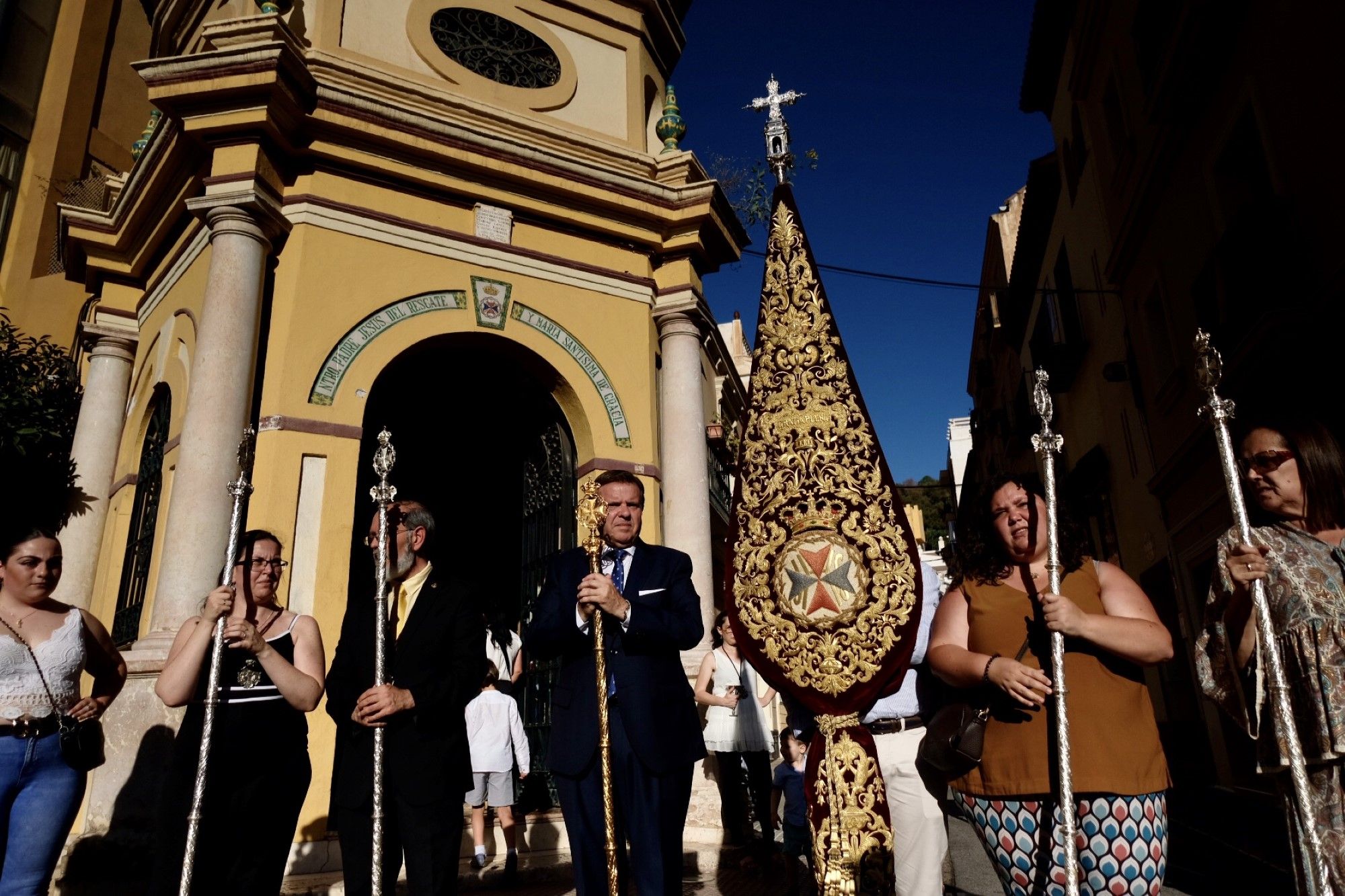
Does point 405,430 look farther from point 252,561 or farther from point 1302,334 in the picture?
→ point 1302,334

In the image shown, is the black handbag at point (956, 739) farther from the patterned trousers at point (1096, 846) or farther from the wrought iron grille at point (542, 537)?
the wrought iron grille at point (542, 537)

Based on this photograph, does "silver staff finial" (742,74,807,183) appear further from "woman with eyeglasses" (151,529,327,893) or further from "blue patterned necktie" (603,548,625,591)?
"woman with eyeglasses" (151,529,327,893)

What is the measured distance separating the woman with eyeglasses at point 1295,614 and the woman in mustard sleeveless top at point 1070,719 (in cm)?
36

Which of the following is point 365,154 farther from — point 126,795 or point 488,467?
point 126,795

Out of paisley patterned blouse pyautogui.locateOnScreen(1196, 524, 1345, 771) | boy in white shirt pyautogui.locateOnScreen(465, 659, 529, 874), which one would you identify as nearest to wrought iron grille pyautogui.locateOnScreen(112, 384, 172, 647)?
boy in white shirt pyautogui.locateOnScreen(465, 659, 529, 874)

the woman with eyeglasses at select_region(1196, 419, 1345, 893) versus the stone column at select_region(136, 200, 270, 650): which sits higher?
the stone column at select_region(136, 200, 270, 650)

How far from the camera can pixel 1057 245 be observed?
16344 mm

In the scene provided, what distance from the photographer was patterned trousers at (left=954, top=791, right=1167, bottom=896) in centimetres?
222

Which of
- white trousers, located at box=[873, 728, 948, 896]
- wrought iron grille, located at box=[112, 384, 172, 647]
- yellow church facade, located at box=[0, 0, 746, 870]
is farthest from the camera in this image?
wrought iron grille, located at box=[112, 384, 172, 647]

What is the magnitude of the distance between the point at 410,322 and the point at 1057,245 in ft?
44.3

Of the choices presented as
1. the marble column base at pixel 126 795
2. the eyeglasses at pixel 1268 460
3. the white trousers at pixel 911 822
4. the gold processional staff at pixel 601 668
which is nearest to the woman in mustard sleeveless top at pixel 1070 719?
the eyeglasses at pixel 1268 460

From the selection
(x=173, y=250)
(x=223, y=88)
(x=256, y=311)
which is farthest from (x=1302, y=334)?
(x=173, y=250)

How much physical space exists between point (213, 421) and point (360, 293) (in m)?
1.56

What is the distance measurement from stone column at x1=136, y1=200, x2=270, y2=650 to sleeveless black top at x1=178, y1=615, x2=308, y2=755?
2.71 metres
